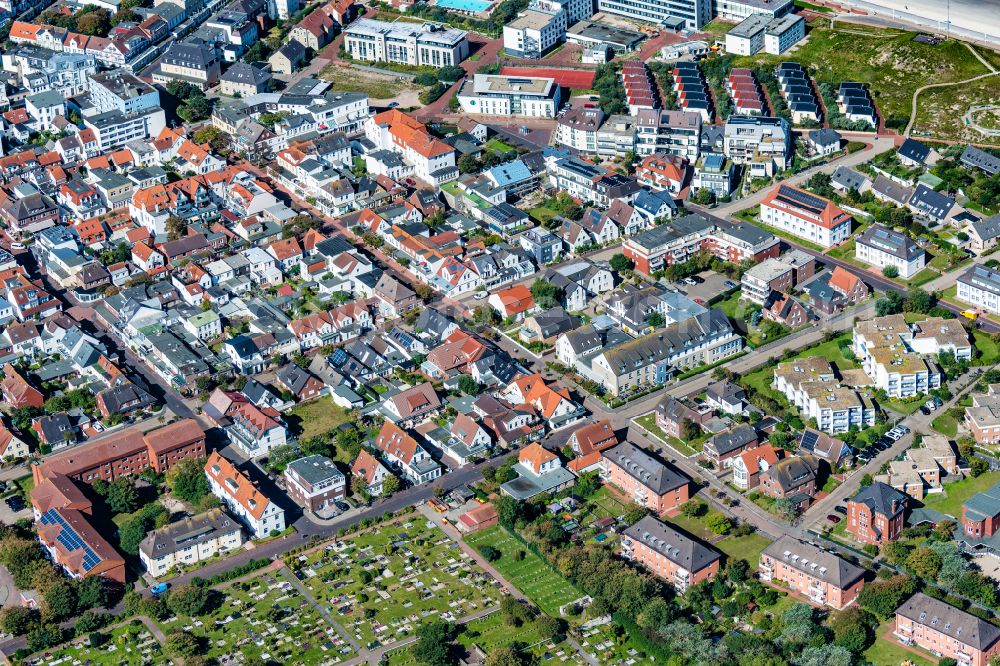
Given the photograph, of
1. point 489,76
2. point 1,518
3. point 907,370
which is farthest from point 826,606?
point 489,76

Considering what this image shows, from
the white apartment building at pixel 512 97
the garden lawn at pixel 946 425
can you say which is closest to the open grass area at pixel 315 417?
the garden lawn at pixel 946 425

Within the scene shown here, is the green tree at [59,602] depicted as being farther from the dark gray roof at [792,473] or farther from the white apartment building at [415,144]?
the white apartment building at [415,144]

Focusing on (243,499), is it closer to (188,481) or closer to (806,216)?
(188,481)

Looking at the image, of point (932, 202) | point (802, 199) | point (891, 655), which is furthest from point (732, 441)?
point (932, 202)

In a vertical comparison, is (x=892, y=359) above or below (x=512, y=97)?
below

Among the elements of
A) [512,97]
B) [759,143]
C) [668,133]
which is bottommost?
[759,143]
